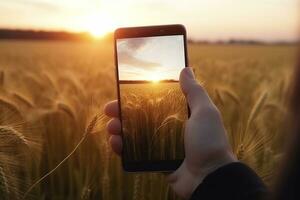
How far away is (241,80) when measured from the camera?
621 cm

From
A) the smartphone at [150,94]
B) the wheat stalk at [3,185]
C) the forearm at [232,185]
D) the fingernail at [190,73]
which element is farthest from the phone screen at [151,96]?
the forearm at [232,185]

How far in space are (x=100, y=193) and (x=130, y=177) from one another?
0.48ft

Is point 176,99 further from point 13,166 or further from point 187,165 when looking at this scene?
point 13,166

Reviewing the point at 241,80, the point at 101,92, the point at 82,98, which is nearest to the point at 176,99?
the point at 82,98

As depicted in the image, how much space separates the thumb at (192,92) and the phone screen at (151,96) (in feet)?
0.42

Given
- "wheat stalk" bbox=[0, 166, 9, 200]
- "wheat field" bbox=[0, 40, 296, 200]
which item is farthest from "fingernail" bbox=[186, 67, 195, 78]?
"wheat stalk" bbox=[0, 166, 9, 200]

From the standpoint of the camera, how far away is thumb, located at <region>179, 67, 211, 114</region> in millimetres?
1489

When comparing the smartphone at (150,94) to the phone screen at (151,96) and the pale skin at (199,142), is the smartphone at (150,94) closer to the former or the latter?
the phone screen at (151,96)

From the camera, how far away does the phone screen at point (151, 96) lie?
65.9 inches

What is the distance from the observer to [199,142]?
1411 millimetres

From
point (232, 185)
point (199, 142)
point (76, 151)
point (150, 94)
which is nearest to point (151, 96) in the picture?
point (150, 94)

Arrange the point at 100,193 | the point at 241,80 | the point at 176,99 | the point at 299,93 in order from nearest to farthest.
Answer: the point at 299,93, the point at 176,99, the point at 100,193, the point at 241,80

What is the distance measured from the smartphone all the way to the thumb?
0.42 ft

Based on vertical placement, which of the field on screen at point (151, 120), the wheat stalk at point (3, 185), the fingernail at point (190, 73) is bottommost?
the wheat stalk at point (3, 185)
